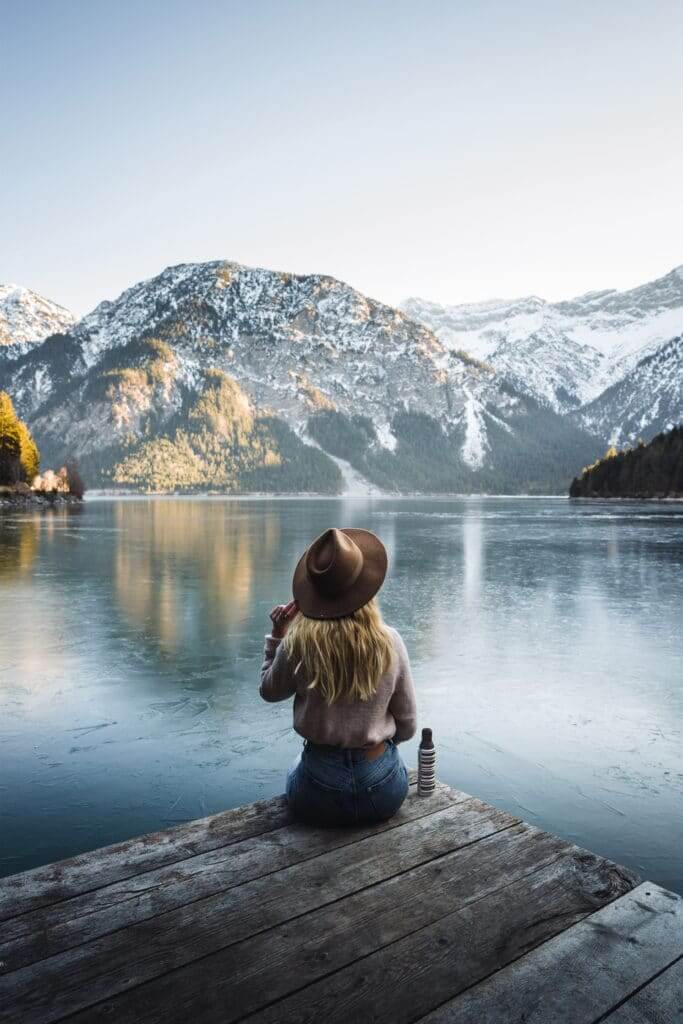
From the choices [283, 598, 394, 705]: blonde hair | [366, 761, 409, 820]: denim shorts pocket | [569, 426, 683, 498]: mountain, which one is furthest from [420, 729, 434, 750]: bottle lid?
[569, 426, 683, 498]: mountain

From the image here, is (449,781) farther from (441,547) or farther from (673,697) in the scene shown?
(441,547)

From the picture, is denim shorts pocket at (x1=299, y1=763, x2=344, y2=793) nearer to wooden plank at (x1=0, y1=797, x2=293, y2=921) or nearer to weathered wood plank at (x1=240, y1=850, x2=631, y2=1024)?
wooden plank at (x1=0, y1=797, x2=293, y2=921)

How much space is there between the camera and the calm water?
28.0 ft

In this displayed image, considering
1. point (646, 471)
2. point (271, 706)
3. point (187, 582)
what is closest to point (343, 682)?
point (271, 706)

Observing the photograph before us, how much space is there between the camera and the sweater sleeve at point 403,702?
5.56 m

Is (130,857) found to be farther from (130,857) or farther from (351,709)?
(351,709)

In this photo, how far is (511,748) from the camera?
35.6 ft

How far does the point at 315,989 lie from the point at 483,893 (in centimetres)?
145

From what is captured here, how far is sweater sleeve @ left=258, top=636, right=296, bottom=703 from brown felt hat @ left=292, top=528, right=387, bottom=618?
48cm

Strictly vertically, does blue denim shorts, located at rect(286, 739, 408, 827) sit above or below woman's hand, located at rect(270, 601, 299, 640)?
below

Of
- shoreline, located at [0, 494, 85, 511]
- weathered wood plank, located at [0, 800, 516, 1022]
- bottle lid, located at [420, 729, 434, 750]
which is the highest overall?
bottle lid, located at [420, 729, 434, 750]

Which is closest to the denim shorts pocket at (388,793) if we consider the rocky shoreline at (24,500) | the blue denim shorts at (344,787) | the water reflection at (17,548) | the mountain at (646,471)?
the blue denim shorts at (344,787)

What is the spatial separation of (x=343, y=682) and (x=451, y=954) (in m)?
1.87

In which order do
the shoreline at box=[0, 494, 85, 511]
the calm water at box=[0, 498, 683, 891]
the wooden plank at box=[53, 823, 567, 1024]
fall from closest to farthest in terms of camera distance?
1. the wooden plank at box=[53, 823, 567, 1024]
2. the calm water at box=[0, 498, 683, 891]
3. the shoreline at box=[0, 494, 85, 511]
